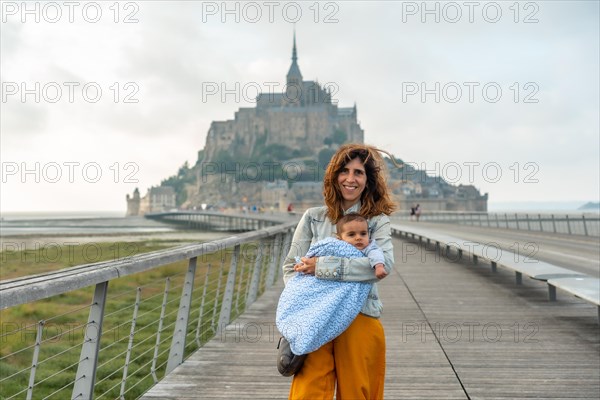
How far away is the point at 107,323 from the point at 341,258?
8.87 metres

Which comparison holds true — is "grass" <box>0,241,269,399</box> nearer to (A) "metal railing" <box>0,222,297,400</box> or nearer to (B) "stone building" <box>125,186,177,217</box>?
(A) "metal railing" <box>0,222,297,400</box>

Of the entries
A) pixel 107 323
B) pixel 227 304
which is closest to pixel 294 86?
→ pixel 107 323

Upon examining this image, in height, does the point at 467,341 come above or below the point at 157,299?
above

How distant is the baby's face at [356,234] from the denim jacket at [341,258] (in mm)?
72

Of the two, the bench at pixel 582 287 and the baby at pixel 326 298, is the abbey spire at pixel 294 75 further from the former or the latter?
the baby at pixel 326 298

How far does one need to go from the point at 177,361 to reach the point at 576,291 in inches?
135

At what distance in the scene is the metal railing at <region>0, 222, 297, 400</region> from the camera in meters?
2.38

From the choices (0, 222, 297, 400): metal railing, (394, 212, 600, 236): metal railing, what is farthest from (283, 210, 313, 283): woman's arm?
(394, 212, 600, 236): metal railing

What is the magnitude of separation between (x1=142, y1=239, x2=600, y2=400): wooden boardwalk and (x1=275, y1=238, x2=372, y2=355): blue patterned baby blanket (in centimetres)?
150

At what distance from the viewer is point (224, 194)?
137m

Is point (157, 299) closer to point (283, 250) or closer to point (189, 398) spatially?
point (283, 250)

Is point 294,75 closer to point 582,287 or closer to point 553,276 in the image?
point 553,276

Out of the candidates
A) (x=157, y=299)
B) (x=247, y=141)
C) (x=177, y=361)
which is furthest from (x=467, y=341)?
(x=247, y=141)

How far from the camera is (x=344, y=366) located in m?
2.09
